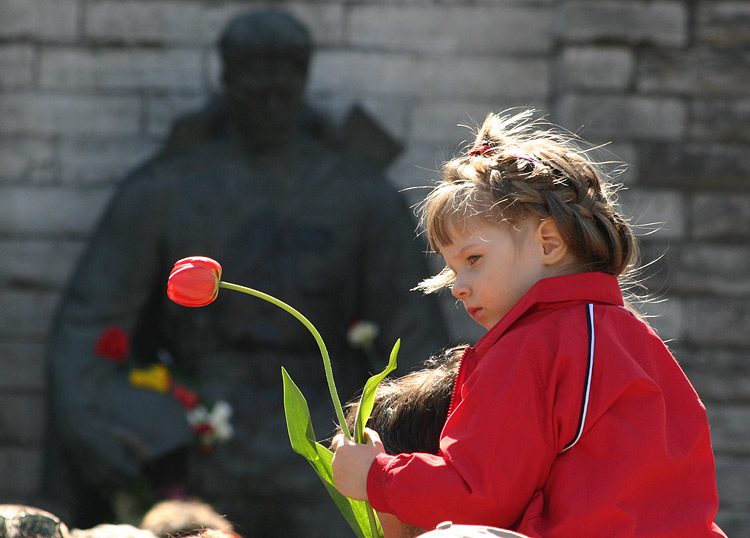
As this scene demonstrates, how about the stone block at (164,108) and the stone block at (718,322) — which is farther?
the stone block at (164,108)

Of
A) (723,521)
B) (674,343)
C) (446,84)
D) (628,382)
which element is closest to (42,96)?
(446,84)

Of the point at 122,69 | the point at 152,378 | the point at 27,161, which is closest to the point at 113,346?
the point at 152,378

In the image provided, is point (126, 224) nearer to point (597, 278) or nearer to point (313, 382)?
point (313, 382)

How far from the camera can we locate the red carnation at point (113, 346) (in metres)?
4.24

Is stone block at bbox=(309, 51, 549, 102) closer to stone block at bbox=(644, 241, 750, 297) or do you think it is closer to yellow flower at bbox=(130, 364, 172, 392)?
stone block at bbox=(644, 241, 750, 297)

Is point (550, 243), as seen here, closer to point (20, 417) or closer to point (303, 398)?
point (303, 398)

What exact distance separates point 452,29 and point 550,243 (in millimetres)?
3792

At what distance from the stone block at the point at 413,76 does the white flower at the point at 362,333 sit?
1359mm

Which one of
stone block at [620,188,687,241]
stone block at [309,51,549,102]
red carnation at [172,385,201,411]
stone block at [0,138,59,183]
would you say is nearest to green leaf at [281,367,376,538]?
red carnation at [172,385,201,411]

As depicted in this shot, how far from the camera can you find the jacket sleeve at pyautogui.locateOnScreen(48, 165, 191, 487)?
4055 mm

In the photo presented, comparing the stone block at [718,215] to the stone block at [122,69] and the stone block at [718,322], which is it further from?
the stone block at [122,69]

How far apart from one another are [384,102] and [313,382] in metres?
1.61

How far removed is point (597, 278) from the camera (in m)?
1.52

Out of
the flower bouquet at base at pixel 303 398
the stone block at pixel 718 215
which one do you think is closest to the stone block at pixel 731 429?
the stone block at pixel 718 215
